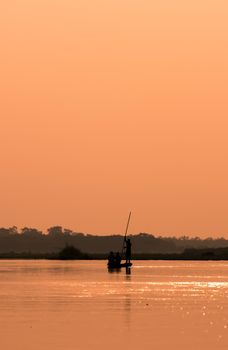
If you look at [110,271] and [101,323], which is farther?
[110,271]

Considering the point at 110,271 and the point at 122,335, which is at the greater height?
the point at 110,271

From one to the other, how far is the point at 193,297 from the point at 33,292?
1203 cm

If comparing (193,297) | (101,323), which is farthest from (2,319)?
(193,297)

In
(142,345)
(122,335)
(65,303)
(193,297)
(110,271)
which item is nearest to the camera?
(142,345)

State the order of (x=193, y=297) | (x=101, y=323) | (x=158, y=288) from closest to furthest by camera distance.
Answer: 1. (x=101, y=323)
2. (x=193, y=297)
3. (x=158, y=288)

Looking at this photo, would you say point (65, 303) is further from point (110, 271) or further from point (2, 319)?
point (110, 271)

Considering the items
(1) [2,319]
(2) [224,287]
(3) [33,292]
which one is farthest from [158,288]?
(1) [2,319]

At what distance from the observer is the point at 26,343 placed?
161 ft

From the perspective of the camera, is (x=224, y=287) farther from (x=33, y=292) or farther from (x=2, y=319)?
(x=2, y=319)

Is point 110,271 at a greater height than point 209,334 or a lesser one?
greater

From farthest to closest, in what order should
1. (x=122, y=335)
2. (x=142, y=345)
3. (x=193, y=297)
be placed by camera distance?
(x=193, y=297) → (x=122, y=335) → (x=142, y=345)

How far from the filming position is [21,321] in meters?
59.9

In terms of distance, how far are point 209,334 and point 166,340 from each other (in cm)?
321

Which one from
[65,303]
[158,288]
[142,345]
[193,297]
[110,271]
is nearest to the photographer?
[142,345]
